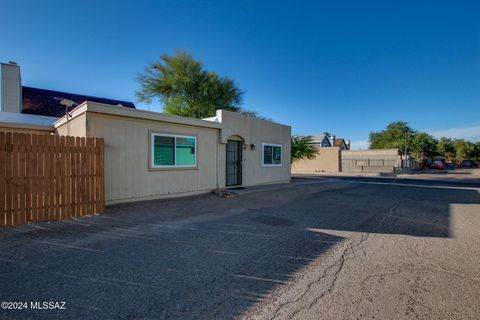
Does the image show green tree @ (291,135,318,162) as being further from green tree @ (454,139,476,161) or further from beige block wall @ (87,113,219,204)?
green tree @ (454,139,476,161)

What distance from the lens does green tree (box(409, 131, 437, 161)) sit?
4241 cm

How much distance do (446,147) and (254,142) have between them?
6624cm

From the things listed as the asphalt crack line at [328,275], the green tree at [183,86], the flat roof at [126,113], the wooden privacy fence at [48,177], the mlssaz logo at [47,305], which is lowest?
the asphalt crack line at [328,275]

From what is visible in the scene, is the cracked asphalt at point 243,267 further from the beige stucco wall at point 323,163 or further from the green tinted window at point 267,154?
the beige stucco wall at point 323,163

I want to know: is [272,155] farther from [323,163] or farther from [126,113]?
[323,163]

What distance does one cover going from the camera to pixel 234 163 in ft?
37.5

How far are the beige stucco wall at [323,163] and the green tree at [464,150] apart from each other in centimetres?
4986

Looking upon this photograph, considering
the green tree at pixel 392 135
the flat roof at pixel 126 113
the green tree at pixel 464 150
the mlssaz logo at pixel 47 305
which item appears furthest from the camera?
the green tree at pixel 464 150

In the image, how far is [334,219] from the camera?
6016mm

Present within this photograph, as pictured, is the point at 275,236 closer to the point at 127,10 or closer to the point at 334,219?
the point at 334,219

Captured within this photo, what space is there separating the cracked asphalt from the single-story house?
1969mm

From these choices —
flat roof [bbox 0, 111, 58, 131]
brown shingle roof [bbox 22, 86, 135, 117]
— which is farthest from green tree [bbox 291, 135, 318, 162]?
brown shingle roof [bbox 22, 86, 135, 117]

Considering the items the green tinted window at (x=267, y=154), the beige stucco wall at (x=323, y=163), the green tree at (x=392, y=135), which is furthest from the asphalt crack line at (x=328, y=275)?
the green tree at (x=392, y=135)

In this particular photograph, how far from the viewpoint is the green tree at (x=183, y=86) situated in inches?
798
